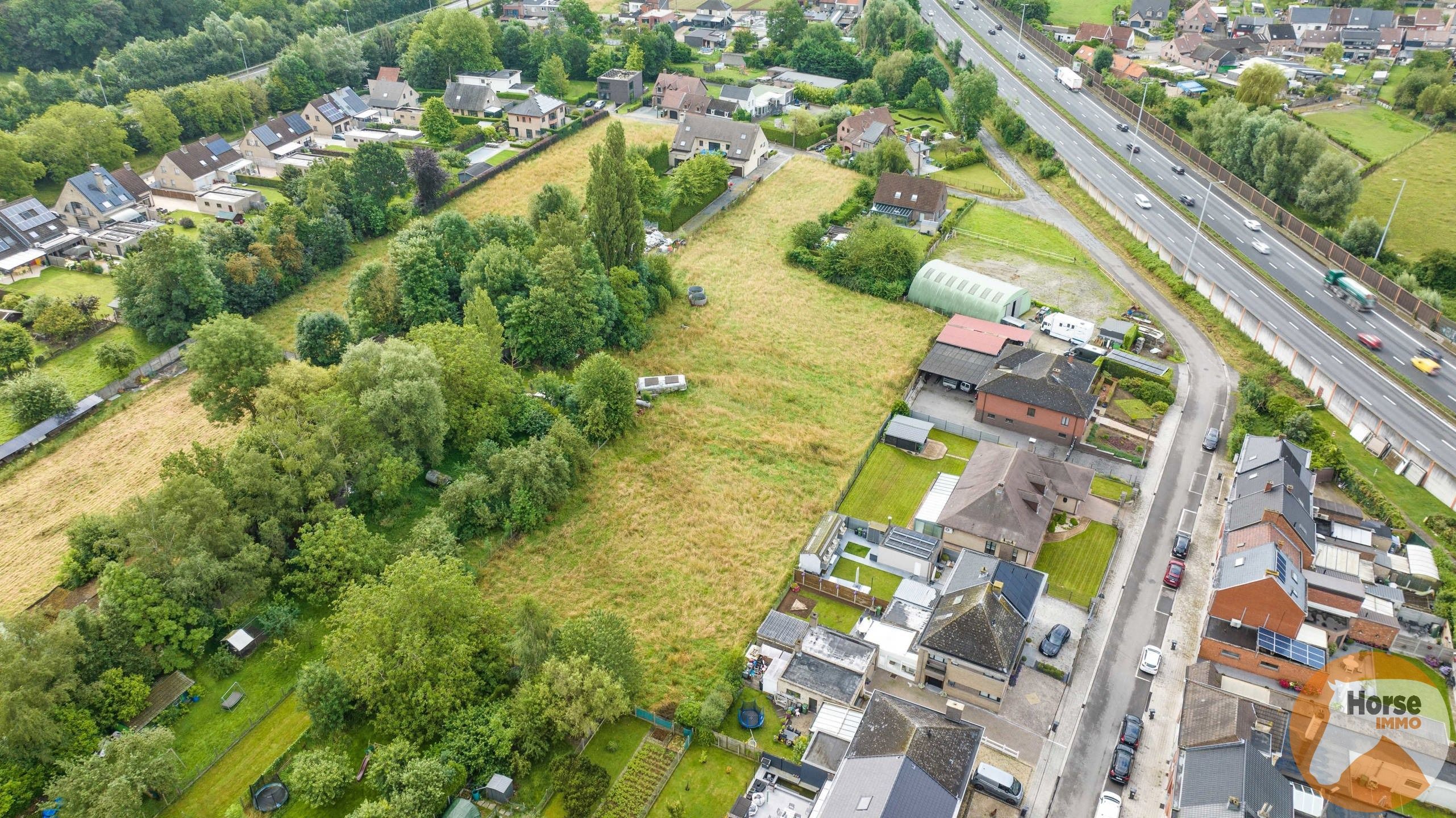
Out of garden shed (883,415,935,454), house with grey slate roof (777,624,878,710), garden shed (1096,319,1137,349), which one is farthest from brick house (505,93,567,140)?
house with grey slate roof (777,624,878,710)

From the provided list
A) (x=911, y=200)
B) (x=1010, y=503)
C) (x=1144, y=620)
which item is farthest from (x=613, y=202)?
(x=1144, y=620)

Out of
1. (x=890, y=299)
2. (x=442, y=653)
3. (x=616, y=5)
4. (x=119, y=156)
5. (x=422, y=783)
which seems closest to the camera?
(x=422, y=783)

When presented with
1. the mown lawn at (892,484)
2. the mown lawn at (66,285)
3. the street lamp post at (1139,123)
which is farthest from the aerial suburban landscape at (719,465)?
the street lamp post at (1139,123)

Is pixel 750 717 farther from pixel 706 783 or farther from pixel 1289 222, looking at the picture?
pixel 1289 222

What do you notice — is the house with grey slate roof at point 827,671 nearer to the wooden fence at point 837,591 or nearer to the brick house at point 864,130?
the wooden fence at point 837,591

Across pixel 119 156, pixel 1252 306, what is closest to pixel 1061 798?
pixel 1252 306

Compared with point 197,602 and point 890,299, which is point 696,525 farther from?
point 890,299
